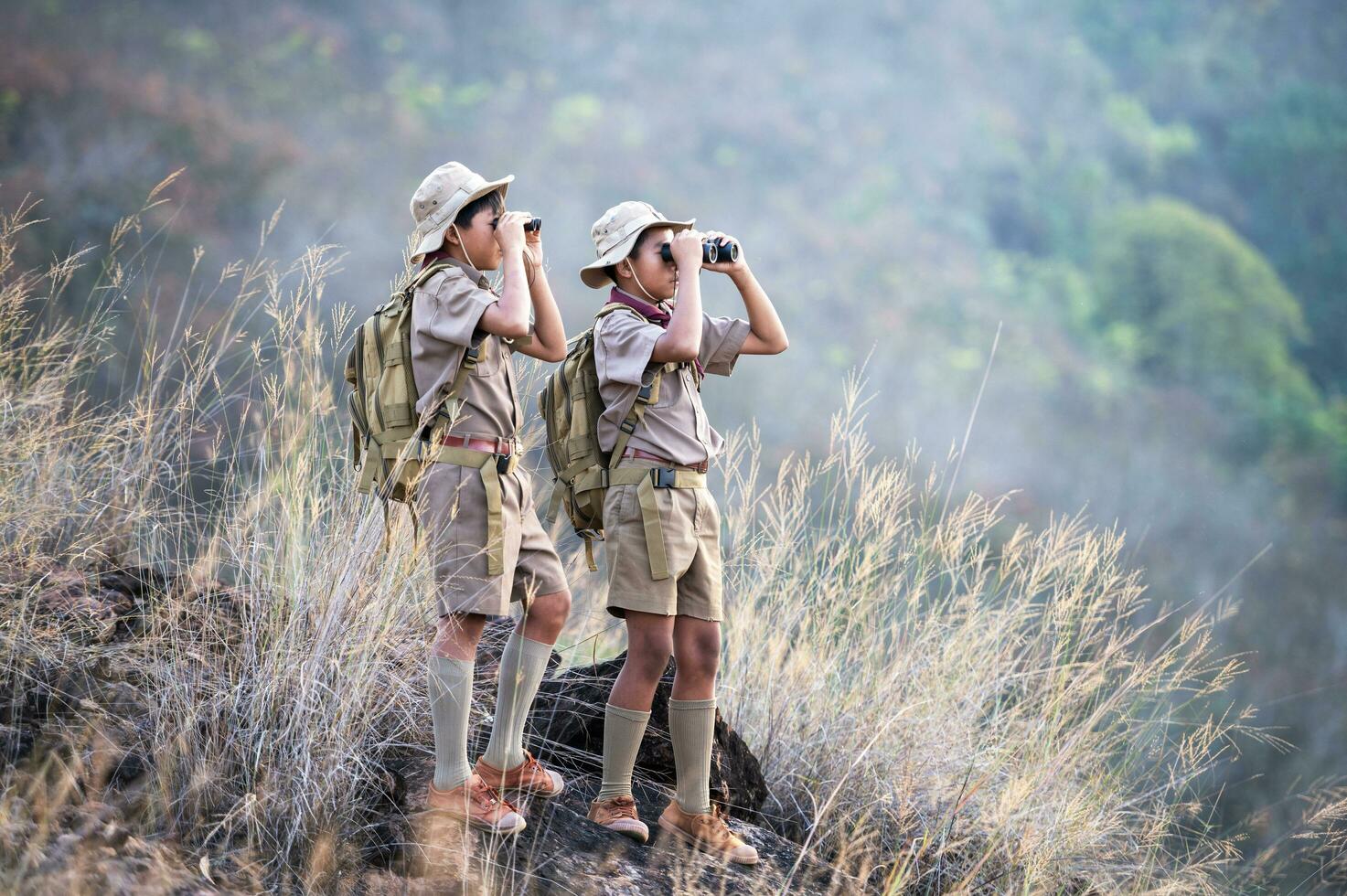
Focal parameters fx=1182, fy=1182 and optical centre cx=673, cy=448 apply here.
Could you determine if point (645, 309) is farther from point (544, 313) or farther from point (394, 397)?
point (394, 397)

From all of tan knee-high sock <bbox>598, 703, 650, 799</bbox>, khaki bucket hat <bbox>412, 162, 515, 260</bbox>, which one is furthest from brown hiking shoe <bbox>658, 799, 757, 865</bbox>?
khaki bucket hat <bbox>412, 162, 515, 260</bbox>

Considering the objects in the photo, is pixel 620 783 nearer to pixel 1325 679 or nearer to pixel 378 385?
pixel 378 385

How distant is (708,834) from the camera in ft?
8.67

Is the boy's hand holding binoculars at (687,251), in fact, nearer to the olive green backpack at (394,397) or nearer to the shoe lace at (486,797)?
the olive green backpack at (394,397)

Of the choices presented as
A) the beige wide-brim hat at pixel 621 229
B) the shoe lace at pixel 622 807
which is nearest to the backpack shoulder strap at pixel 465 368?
the beige wide-brim hat at pixel 621 229

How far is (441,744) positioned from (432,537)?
0.42m

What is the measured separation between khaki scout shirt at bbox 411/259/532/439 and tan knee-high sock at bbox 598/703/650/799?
67 cm

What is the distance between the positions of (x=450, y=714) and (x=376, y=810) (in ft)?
1.16

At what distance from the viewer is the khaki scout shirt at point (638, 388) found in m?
2.63

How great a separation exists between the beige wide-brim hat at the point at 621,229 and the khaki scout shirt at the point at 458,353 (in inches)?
13.4

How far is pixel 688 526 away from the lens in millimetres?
2633

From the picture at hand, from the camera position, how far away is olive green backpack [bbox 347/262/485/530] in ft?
8.16

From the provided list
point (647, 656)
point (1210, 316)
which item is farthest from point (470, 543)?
point (1210, 316)

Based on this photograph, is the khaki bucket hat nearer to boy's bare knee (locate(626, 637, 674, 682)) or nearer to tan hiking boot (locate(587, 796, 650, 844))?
boy's bare knee (locate(626, 637, 674, 682))
